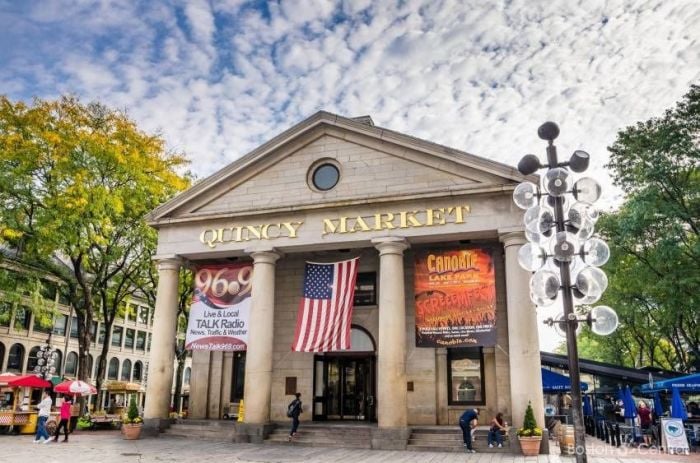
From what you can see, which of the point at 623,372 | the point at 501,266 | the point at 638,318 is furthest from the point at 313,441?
the point at 638,318

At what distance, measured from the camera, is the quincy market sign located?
59.4ft

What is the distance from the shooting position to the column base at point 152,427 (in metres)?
19.5

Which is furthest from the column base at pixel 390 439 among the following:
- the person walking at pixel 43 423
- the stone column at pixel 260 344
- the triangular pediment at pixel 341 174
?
the person walking at pixel 43 423

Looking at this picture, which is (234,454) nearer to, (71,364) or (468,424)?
(468,424)

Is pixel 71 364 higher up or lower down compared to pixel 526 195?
lower down

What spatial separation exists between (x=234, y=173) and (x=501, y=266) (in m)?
10.5

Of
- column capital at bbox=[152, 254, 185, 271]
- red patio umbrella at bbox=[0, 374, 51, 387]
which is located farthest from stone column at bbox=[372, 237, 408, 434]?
red patio umbrella at bbox=[0, 374, 51, 387]

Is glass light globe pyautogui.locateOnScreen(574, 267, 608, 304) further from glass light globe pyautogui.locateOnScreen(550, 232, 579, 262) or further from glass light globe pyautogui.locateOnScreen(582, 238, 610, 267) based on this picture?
glass light globe pyautogui.locateOnScreen(550, 232, 579, 262)

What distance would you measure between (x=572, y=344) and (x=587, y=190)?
2.33 m

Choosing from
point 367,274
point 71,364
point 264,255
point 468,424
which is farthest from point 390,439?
point 71,364

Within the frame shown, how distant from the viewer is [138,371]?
193ft

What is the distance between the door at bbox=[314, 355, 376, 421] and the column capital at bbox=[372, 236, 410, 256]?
5.08m

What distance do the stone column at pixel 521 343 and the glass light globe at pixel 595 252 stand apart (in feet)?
29.5

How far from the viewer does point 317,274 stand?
19281 mm
